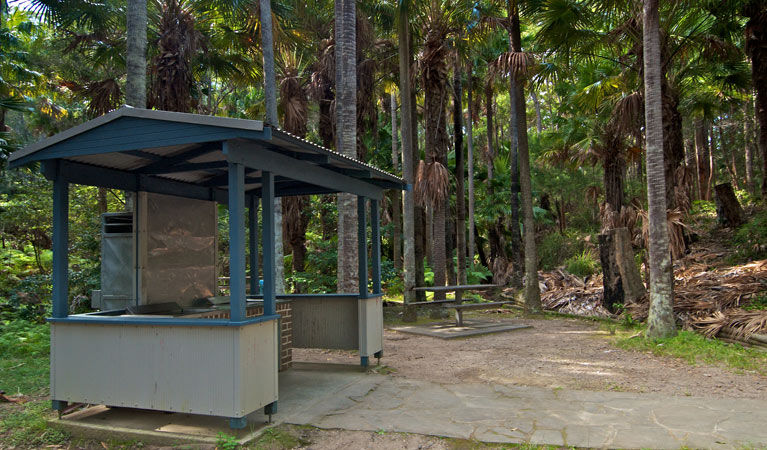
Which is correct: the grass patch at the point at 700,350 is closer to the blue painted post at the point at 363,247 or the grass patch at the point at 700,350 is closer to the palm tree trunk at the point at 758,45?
the blue painted post at the point at 363,247

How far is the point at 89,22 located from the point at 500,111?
28.6m

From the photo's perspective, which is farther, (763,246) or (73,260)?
(73,260)

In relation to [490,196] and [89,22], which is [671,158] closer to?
[490,196]

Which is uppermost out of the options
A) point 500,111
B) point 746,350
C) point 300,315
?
point 500,111

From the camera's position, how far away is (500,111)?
36.2 meters

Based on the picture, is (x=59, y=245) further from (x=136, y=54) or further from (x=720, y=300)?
(x=720, y=300)

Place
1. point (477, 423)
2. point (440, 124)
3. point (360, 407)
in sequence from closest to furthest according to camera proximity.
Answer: point (477, 423), point (360, 407), point (440, 124)

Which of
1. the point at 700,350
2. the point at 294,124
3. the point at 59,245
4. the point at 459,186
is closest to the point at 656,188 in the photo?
the point at 700,350

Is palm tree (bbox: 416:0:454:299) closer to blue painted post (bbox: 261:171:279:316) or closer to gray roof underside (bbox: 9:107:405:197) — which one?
gray roof underside (bbox: 9:107:405:197)

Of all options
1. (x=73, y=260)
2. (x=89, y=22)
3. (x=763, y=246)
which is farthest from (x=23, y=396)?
(x=763, y=246)

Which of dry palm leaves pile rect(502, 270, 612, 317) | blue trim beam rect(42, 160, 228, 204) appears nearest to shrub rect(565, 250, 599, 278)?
dry palm leaves pile rect(502, 270, 612, 317)

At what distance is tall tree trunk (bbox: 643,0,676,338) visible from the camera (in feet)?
28.8

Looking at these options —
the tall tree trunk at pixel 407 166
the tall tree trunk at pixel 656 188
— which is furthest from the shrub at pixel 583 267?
the tall tree trunk at pixel 656 188

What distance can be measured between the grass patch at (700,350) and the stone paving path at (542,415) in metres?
2.11
